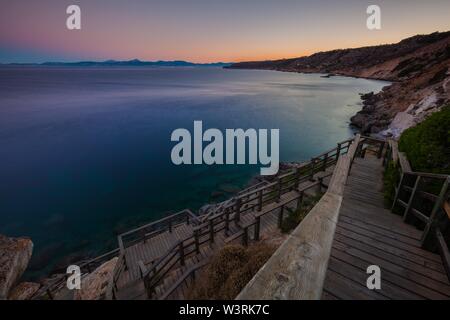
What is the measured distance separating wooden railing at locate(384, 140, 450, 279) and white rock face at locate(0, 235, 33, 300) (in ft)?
46.2

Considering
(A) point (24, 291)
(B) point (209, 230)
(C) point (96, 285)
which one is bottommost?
(A) point (24, 291)

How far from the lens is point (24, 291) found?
9.88 meters

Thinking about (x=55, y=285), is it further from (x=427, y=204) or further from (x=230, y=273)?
(x=427, y=204)

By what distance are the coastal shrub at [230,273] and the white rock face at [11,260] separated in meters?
9.57

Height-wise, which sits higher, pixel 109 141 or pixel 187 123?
pixel 187 123

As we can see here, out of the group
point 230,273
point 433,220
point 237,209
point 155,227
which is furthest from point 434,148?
point 155,227

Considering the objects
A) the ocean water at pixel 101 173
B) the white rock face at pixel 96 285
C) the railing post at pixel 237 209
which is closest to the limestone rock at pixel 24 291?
the ocean water at pixel 101 173

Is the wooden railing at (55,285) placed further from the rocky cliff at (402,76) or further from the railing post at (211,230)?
the rocky cliff at (402,76)

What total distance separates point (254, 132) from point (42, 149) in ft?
106

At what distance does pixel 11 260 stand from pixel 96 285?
4648mm

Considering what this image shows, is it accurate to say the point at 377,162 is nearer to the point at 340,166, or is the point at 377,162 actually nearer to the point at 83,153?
the point at 340,166

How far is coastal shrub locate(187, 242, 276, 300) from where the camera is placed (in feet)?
15.4

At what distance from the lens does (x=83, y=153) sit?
2916 centimetres
